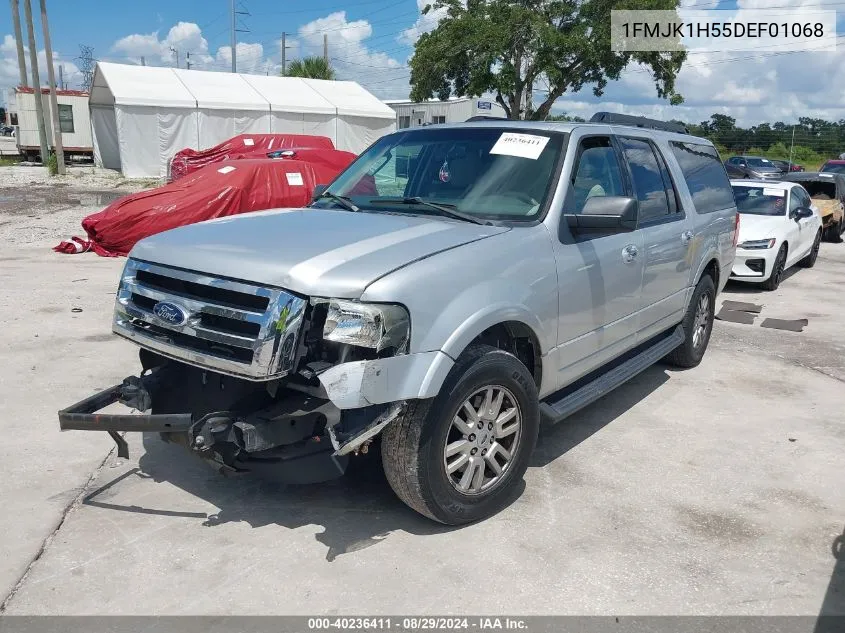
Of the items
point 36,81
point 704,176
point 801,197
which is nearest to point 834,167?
point 801,197

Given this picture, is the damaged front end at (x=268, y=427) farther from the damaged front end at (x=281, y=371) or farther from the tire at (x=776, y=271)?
the tire at (x=776, y=271)

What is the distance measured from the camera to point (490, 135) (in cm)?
448

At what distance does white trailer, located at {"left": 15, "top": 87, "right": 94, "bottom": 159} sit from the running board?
36558 mm

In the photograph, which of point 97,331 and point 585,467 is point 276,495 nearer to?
point 585,467

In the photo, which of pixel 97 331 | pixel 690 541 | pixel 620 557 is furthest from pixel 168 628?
pixel 97 331

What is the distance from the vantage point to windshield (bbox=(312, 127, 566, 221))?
410 centimetres

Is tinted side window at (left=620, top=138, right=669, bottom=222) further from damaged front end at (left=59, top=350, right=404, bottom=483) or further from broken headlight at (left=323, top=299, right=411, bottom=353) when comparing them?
damaged front end at (left=59, top=350, right=404, bottom=483)

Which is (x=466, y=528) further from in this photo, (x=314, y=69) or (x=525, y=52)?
(x=314, y=69)

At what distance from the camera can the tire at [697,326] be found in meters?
6.11

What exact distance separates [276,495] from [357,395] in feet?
4.23

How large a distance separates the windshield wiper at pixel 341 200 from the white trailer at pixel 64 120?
35883 mm

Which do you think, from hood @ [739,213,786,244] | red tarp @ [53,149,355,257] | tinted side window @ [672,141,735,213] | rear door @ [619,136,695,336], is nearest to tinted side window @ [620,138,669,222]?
rear door @ [619,136,695,336]

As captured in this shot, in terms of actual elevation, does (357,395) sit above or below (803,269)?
above

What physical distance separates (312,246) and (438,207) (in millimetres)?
963
